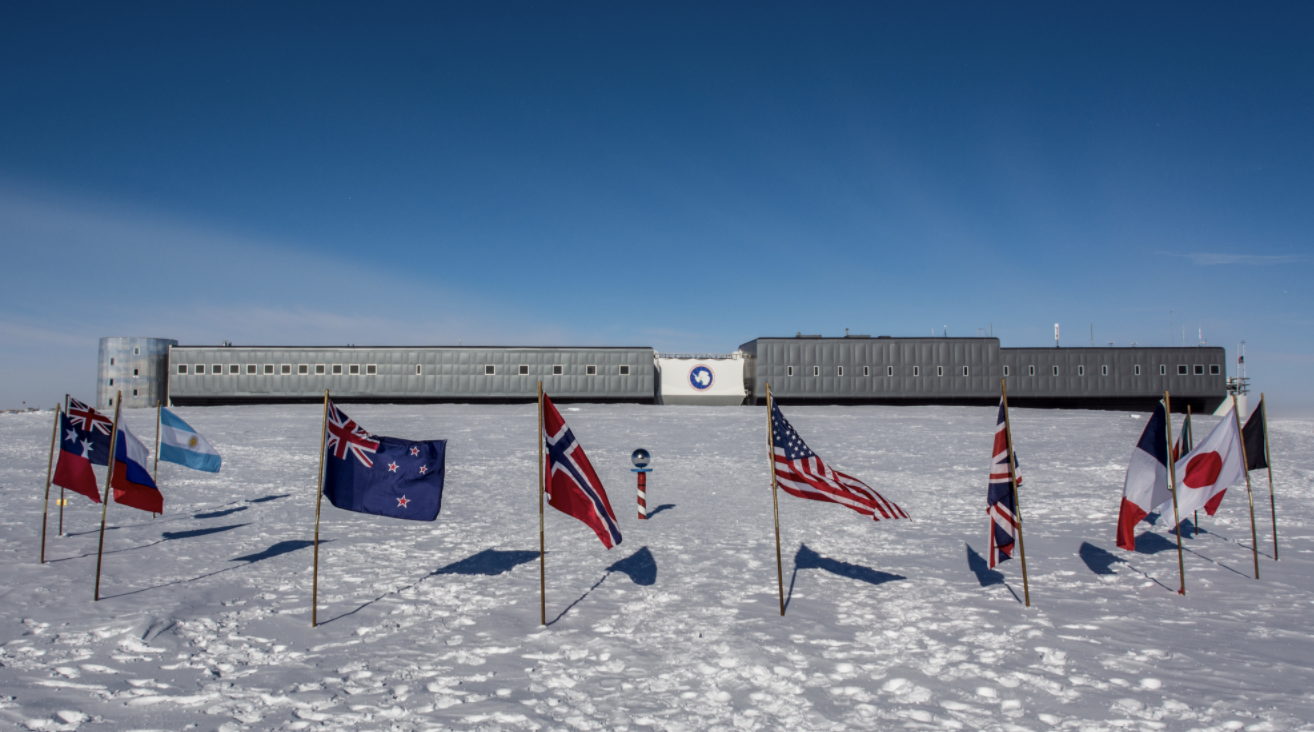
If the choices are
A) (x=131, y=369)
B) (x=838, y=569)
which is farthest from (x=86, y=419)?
(x=131, y=369)

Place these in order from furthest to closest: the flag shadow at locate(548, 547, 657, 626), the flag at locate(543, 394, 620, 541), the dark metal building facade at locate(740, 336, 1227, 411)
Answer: the dark metal building facade at locate(740, 336, 1227, 411) < the flag shadow at locate(548, 547, 657, 626) < the flag at locate(543, 394, 620, 541)

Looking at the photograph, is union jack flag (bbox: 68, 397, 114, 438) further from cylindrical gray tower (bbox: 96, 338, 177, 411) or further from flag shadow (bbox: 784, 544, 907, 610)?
cylindrical gray tower (bbox: 96, 338, 177, 411)

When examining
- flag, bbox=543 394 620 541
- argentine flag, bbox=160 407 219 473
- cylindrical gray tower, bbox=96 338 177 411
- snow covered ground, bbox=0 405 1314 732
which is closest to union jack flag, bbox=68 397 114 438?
argentine flag, bbox=160 407 219 473

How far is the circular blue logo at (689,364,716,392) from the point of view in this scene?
46.0 m

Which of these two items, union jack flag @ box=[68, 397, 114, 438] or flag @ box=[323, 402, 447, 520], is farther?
union jack flag @ box=[68, 397, 114, 438]

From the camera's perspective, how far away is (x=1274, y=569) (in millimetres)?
9891

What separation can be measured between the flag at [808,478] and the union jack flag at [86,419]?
9995mm

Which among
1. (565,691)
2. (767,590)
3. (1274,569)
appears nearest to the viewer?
(565,691)

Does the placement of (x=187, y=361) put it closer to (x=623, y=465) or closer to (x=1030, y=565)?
(x=623, y=465)

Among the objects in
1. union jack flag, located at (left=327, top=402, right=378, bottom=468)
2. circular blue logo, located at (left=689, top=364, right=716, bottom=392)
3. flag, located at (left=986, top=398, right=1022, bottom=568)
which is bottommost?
flag, located at (left=986, top=398, right=1022, bottom=568)

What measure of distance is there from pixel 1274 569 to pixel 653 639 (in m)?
9.56

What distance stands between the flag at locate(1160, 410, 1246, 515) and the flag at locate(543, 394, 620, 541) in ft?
25.6

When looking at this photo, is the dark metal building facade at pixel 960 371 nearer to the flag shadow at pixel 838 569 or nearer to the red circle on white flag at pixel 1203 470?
the flag shadow at pixel 838 569

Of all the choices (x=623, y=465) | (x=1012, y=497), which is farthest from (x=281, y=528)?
(x=1012, y=497)
